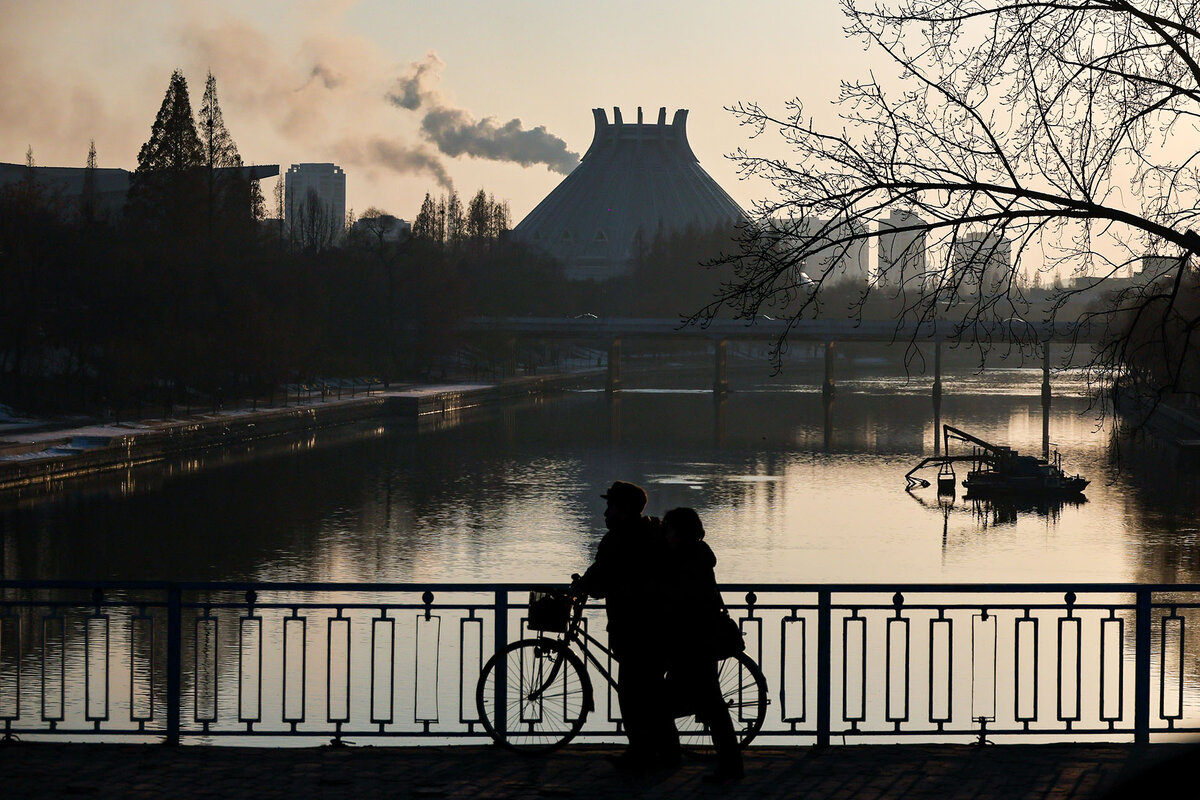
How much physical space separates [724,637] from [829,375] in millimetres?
77260

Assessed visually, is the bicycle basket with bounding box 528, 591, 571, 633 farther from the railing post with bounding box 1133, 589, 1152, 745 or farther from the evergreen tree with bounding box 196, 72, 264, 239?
the evergreen tree with bounding box 196, 72, 264, 239

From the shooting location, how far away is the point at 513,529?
3334cm

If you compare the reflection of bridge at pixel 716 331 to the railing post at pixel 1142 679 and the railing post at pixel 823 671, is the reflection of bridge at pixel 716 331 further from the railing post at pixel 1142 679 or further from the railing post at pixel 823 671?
the railing post at pixel 823 671

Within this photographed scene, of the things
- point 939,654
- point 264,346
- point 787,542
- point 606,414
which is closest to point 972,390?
point 606,414

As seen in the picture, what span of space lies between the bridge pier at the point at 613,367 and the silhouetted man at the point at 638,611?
75.1m

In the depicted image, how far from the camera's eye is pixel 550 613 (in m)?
8.15

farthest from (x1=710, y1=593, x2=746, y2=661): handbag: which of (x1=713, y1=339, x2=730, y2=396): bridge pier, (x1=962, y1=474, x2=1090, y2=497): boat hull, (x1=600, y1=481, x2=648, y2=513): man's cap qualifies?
(x1=713, y1=339, x2=730, y2=396): bridge pier

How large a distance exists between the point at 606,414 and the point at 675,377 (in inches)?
1440

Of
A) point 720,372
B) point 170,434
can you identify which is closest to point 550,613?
point 170,434

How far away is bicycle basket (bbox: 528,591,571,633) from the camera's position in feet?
26.7

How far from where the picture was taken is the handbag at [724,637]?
7.88 metres

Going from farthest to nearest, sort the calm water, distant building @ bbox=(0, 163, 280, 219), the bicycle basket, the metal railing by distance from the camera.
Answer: distant building @ bbox=(0, 163, 280, 219) → the calm water → the metal railing → the bicycle basket

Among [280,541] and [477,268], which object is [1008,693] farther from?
[477,268]

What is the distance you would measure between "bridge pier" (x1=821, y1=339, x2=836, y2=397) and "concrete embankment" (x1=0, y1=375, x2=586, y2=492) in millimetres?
21598
